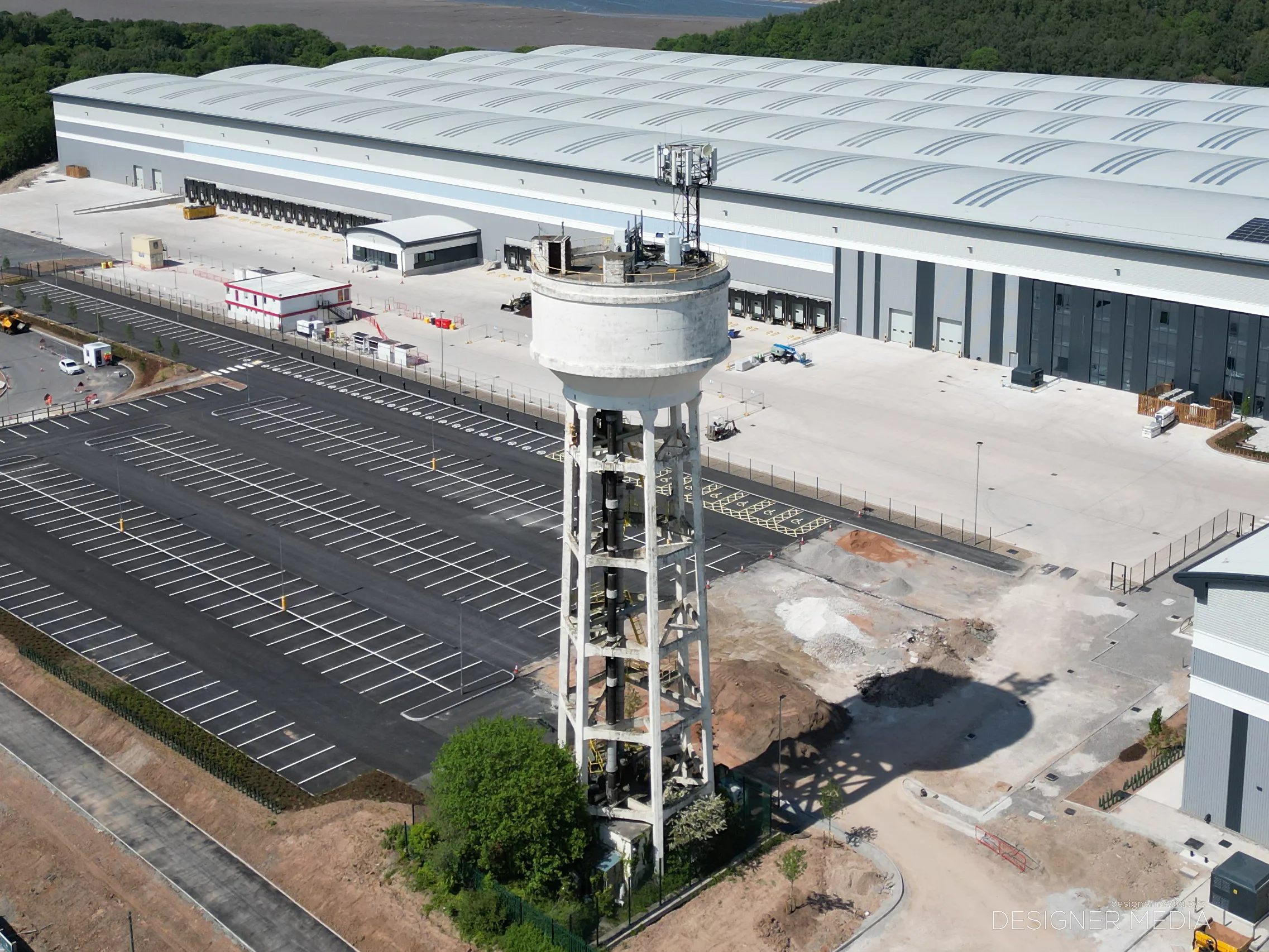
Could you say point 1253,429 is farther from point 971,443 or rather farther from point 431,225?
point 431,225

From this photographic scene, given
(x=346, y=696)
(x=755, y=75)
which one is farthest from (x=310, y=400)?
(x=755, y=75)

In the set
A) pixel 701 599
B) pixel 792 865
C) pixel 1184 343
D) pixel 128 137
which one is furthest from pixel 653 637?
pixel 128 137

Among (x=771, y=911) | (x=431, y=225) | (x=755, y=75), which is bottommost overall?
(x=771, y=911)

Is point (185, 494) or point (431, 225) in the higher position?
point (431, 225)

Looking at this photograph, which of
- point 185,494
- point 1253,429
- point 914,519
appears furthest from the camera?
point 1253,429

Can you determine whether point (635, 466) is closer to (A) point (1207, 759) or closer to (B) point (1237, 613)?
(B) point (1237, 613)

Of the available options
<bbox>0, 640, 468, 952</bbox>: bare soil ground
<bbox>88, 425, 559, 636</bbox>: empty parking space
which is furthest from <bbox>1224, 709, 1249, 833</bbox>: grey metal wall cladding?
<bbox>88, 425, 559, 636</bbox>: empty parking space

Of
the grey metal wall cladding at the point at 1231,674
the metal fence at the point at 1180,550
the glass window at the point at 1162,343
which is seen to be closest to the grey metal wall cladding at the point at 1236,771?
the grey metal wall cladding at the point at 1231,674

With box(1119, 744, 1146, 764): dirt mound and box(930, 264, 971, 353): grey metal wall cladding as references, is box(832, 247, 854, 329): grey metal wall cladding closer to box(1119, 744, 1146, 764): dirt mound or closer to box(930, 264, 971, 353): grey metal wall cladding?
box(930, 264, 971, 353): grey metal wall cladding
